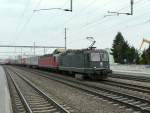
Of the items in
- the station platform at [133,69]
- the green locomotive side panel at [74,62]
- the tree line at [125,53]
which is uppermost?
the tree line at [125,53]

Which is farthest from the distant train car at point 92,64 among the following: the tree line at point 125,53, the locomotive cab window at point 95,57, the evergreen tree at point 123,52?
the evergreen tree at point 123,52

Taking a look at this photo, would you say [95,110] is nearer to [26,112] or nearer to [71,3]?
[26,112]

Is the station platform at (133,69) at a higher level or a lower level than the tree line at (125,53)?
→ lower

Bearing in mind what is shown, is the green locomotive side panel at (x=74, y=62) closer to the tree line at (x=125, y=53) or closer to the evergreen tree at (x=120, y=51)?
the tree line at (x=125, y=53)

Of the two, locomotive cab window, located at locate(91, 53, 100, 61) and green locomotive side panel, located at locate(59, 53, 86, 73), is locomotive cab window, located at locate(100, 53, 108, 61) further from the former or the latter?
green locomotive side panel, located at locate(59, 53, 86, 73)

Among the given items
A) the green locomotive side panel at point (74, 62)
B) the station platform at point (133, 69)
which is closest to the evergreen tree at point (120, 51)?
the station platform at point (133, 69)

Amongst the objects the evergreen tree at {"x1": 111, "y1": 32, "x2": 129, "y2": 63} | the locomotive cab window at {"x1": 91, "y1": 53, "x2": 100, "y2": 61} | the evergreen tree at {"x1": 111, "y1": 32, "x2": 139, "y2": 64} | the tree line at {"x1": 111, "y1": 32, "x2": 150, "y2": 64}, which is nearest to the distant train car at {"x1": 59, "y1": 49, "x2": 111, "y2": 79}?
the locomotive cab window at {"x1": 91, "y1": 53, "x2": 100, "y2": 61}

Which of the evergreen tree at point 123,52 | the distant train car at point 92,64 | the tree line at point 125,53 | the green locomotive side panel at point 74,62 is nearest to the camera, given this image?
the distant train car at point 92,64

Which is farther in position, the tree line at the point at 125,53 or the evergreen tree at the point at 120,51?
the evergreen tree at the point at 120,51

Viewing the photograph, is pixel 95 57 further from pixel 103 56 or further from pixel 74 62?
pixel 74 62

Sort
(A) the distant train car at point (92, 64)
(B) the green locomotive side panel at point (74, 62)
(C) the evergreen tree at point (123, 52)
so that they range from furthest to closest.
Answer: (C) the evergreen tree at point (123, 52) < (B) the green locomotive side panel at point (74, 62) < (A) the distant train car at point (92, 64)

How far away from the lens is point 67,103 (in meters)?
15.6

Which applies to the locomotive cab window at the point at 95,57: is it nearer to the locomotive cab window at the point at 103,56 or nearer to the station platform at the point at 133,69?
the locomotive cab window at the point at 103,56

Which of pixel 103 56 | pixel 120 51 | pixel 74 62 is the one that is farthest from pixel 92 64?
pixel 120 51
